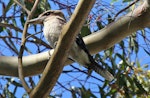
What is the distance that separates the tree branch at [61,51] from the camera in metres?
1.32

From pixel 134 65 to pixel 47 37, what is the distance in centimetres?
74

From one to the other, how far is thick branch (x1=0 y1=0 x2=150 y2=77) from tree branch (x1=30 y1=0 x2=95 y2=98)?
19.2 inches

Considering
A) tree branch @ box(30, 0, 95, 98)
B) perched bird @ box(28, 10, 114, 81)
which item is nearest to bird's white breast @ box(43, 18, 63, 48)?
perched bird @ box(28, 10, 114, 81)

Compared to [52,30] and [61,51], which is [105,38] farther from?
[61,51]

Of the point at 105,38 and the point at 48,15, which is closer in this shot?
the point at 105,38

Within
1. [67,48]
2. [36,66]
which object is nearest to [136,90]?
[36,66]

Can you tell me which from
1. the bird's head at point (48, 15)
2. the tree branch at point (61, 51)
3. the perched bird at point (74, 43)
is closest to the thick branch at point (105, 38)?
the perched bird at point (74, 43)

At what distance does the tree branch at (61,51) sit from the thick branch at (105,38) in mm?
487

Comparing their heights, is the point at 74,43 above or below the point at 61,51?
above

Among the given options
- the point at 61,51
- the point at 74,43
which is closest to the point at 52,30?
the point at 74,43

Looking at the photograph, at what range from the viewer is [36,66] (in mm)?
1848

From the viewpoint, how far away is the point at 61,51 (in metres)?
1.35

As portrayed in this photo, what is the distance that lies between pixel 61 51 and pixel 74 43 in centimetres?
65

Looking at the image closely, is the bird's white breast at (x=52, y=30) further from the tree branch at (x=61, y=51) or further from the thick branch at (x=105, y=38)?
the tree branch at (x=61, y=51)
